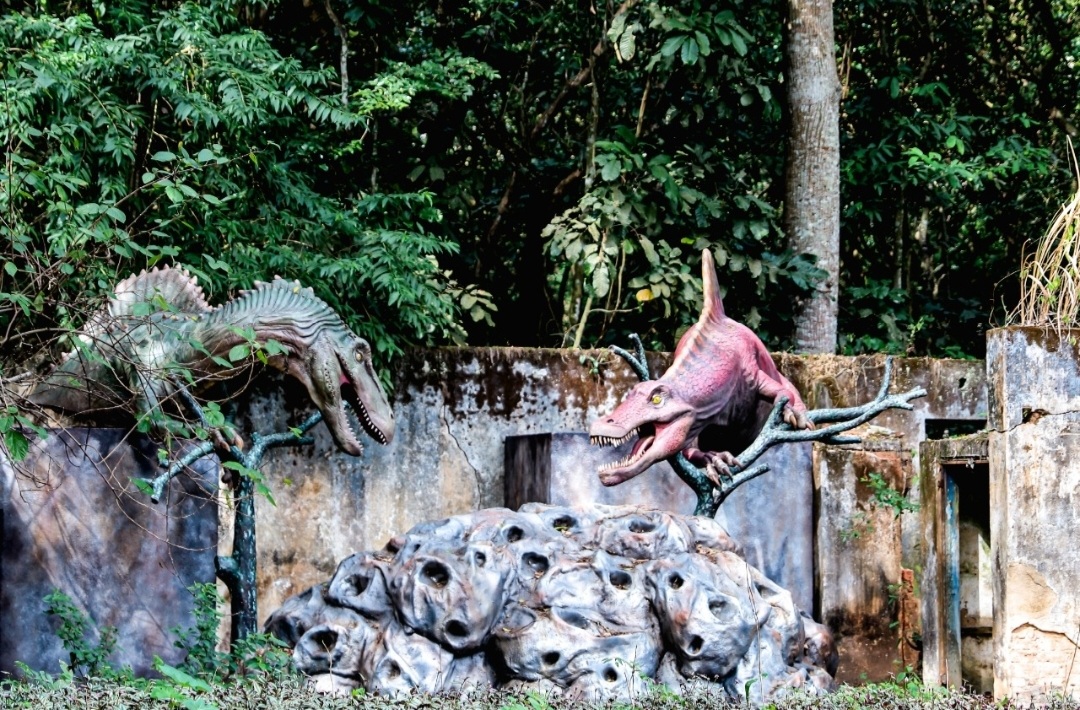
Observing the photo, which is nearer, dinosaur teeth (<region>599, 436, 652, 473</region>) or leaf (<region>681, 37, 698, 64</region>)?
dinosaur teeth (<region>599, 436, 652, 473</region>)

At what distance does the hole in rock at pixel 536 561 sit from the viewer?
6621 millimetres

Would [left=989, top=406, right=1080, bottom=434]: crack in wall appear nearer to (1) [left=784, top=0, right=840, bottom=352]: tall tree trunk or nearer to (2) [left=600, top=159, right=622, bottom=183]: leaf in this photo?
(1) [left=784, top=0, right=840, bottom=352]: tall tree trunk

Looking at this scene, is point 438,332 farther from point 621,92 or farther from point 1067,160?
point 1067,160

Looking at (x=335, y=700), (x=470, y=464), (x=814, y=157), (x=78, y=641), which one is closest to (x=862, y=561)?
(x=470, y=464)

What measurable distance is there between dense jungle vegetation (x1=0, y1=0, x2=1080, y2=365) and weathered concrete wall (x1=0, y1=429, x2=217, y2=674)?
2.50ft

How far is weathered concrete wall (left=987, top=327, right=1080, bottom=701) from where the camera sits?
6.85 meters

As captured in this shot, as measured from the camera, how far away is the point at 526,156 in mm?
11320

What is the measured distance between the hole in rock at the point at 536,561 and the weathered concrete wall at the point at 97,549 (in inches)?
61.9

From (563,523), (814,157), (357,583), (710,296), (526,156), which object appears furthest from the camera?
(526,156)

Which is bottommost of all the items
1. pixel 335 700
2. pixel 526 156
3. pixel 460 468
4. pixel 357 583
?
pixel 335 700

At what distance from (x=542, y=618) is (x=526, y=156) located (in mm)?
5720

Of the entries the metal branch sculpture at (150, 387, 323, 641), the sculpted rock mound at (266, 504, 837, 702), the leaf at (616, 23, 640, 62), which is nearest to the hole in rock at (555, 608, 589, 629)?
the sculpted rock mound at (266, 504, 837, 702)

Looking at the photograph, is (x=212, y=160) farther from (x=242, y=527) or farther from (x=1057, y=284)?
(x=1057, y=284)

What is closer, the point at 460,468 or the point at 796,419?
the point at 796,419
